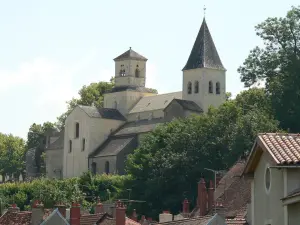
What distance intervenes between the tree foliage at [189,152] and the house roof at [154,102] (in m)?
44.2

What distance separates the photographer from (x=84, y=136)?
14962cm

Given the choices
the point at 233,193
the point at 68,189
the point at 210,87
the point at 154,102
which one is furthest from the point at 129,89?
the point at 233,193

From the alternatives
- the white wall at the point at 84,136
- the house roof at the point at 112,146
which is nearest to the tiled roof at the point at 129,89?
the white wall at the point at 84,136

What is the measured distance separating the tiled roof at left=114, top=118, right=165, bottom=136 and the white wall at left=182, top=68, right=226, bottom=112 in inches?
205

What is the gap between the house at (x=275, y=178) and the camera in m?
22.7

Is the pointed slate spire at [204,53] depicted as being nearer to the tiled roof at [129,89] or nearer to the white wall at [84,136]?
the white wall at [84,136]

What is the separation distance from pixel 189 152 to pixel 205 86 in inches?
1887

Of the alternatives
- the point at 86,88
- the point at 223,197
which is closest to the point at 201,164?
the point at 223,197

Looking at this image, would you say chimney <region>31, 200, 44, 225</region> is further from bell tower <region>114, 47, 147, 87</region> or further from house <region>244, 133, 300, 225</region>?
bell tower <region>114, 47, 147, 87</region>

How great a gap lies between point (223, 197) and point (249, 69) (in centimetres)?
4699

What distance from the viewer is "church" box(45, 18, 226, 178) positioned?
141 meters

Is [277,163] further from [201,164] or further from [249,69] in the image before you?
[249,69]

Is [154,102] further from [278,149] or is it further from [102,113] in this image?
[278,149]

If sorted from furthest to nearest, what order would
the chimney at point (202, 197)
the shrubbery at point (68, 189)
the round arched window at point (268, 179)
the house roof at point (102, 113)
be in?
the house roof at point (102, 113) < the shrubbery at point (68, 189) < the chimney at point (202, 197) < the round arched window at point (268, 179)
